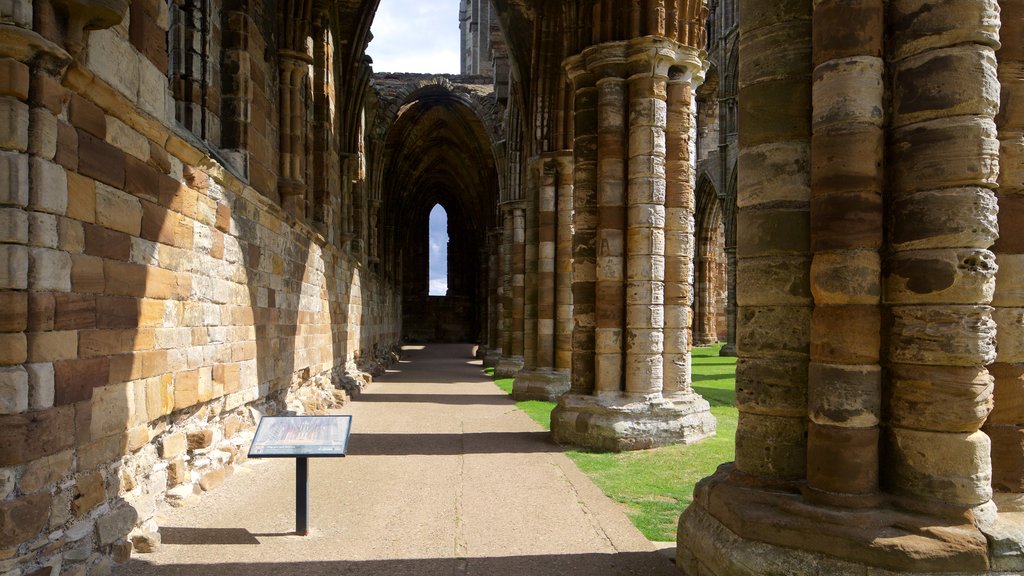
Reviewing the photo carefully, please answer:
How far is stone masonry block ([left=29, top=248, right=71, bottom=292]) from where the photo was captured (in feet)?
12.4

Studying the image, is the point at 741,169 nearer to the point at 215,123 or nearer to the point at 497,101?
the point at 215,123

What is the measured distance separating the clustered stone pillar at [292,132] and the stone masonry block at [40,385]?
6726 mm

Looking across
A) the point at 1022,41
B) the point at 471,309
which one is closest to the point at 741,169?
the point at 1022,41

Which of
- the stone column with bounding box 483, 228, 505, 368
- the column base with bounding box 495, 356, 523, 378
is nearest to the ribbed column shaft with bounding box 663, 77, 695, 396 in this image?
the column base with bounding box 495, 356, 523, 378

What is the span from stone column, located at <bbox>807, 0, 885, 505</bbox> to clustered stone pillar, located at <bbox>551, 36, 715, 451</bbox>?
4.64 m

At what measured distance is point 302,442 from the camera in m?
4.73

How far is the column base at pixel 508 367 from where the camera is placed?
58.6 feet

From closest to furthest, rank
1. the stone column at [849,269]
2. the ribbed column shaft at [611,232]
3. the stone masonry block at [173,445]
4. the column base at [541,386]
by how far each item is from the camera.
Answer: the stone column at [849,269] < the stone masonry block at [173,445] < the ribbed column shaft at [611,232] < the column base at [541,386]

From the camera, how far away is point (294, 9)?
1073 cm

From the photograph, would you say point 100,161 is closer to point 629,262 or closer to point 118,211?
point 118,211

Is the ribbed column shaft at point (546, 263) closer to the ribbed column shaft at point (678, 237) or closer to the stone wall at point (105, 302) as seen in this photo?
the ribbed column shaft at point (678, 237)

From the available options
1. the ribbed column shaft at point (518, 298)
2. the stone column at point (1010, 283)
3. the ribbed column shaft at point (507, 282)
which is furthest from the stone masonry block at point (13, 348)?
the ribbed column shaft at point (507, 282)

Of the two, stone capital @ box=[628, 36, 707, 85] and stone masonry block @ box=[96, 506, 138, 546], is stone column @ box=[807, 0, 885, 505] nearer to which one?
stone masonry block @ box=[96, 506, 138, 546]

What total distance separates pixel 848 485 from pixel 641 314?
16.1 feet
